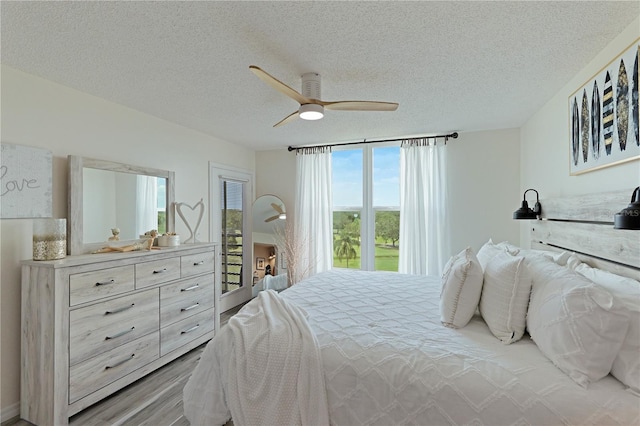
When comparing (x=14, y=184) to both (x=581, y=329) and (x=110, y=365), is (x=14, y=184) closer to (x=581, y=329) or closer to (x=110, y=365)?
(x=110, y=365)

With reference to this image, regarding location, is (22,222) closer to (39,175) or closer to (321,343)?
(39,175)

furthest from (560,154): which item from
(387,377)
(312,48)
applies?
(387,377)

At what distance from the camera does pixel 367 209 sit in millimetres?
4566

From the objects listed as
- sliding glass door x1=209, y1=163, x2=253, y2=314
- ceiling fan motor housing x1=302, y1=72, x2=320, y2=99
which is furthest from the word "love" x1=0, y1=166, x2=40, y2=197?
ceiling fan motor housing x1=302, y1=72, x2=320, y2=99

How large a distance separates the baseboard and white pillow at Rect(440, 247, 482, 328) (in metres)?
3.00

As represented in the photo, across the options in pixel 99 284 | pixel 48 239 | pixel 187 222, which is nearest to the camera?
pixel 48 239

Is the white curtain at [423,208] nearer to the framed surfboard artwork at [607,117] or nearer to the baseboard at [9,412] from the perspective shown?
the framed surfboard artwork at [607,117]

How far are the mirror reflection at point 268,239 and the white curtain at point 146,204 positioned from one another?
1.88 m

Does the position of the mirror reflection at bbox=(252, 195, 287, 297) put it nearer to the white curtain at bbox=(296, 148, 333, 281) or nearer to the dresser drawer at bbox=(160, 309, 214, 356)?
the white curtain at bbox=(296, 148, 333, 281)

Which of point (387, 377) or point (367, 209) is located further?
point (367, 209)

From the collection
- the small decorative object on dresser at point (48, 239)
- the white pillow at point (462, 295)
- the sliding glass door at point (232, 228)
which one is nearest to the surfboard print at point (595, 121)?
the white pillow at point (462, 295)

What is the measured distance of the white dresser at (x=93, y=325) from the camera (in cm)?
200

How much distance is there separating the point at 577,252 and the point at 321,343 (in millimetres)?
1971

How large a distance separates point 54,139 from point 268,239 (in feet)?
9.75
